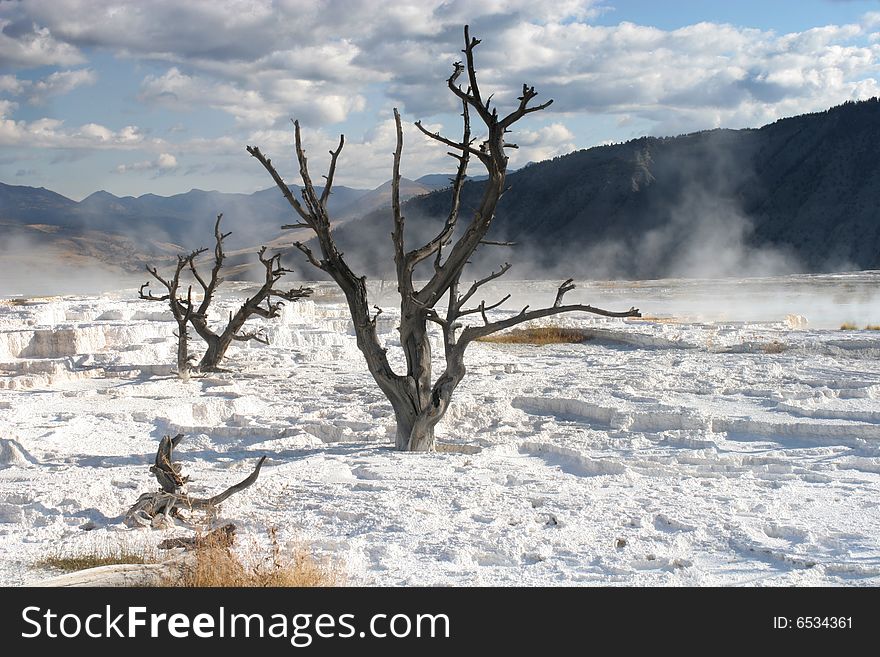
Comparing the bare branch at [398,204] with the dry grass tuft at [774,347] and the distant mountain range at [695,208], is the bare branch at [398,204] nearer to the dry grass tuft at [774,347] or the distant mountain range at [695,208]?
the dry grass tuft at [774,347]

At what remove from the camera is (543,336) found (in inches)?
650

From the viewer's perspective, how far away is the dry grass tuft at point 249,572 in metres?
3.50

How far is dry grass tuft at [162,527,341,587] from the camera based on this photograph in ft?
11.5

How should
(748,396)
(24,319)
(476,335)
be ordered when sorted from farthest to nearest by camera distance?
(24,319) < (748,396) < (476,335)

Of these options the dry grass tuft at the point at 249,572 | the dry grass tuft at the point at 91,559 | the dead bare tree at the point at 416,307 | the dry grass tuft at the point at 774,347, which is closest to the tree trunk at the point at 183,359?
the dead bare tree at the point at 416,307

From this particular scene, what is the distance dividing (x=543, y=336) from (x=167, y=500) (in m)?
12.3

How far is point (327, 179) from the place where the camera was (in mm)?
7188

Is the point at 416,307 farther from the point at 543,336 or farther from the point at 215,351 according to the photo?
the point at 543,336

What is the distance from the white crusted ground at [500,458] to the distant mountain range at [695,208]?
50.9 metres

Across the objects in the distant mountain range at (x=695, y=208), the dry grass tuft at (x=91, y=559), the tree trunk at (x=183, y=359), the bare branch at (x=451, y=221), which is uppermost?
the distant mountain range at (x=695, y=208)

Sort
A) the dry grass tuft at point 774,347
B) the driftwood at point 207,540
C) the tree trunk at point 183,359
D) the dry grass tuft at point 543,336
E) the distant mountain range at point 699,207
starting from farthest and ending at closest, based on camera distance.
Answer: the distant mountain range at point 699,207 → the dry grass tuft at point 543,336 → the dry grass tuft at point 774,347 → the tree trunk at point 183,359 → the driftwood at point 207,540
